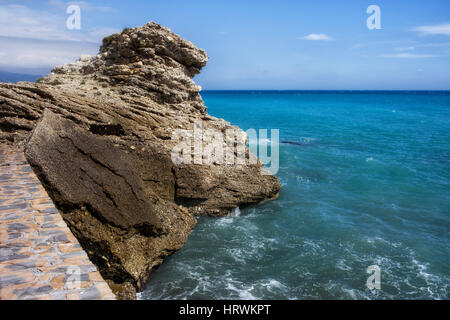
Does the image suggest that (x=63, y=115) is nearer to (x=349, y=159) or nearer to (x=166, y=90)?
(x=166, y=90)

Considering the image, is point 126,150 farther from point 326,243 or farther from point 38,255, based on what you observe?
point 326,243

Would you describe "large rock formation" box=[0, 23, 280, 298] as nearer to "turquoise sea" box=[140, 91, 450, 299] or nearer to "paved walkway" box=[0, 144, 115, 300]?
"turquoise sea" box=[140, 91, 450, 299]

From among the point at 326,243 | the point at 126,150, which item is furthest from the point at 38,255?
the point at 326,243

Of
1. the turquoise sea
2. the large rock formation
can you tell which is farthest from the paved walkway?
the turquoise sea

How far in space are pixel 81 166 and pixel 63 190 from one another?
134cm

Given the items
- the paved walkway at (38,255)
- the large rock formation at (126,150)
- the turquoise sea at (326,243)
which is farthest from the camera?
the turquoise sea at (326,243)

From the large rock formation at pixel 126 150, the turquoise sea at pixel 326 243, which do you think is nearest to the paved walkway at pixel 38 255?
the large rock formation at pixel 126 150

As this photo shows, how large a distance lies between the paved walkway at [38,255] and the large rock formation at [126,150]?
179 centimetres

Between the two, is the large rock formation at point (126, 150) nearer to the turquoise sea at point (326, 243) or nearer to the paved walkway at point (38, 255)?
the turquoise sea at point (326, 243)

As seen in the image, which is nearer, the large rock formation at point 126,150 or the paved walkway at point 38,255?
the paved walkway at point 38,255

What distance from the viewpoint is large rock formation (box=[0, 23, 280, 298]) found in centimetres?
961

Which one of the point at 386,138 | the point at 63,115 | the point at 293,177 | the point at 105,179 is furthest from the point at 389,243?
the point at 386,138

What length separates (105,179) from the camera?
10.5m

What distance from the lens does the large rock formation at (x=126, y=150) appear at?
9.61 metres
